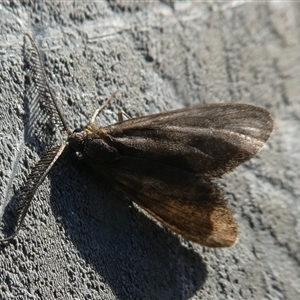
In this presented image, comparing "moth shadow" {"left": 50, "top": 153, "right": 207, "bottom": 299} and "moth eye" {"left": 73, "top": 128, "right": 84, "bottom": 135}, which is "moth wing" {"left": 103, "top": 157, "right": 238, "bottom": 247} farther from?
"moth eye" {"left": 73, "top": 128, "right": 84, "bottom": 135}

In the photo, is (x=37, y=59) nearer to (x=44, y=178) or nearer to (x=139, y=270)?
(x=44, y=178)

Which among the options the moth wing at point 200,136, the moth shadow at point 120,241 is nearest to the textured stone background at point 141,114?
the moth shadow at point 120,241

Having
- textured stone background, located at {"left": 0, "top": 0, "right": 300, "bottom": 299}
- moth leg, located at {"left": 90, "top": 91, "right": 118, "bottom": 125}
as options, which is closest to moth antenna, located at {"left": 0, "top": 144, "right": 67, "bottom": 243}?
textured stone background, located at {"left": 0, "top": 0, "right": 300, "bottom": 299}

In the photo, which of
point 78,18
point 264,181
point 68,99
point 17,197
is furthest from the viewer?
point 264,181

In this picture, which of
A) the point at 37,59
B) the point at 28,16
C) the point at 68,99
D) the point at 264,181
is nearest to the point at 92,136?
the point at 68,99

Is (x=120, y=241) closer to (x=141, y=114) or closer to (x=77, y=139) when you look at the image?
(x=77, y=139)

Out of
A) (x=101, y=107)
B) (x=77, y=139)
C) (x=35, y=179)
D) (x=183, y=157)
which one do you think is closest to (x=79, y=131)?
(x=77, y=139)
